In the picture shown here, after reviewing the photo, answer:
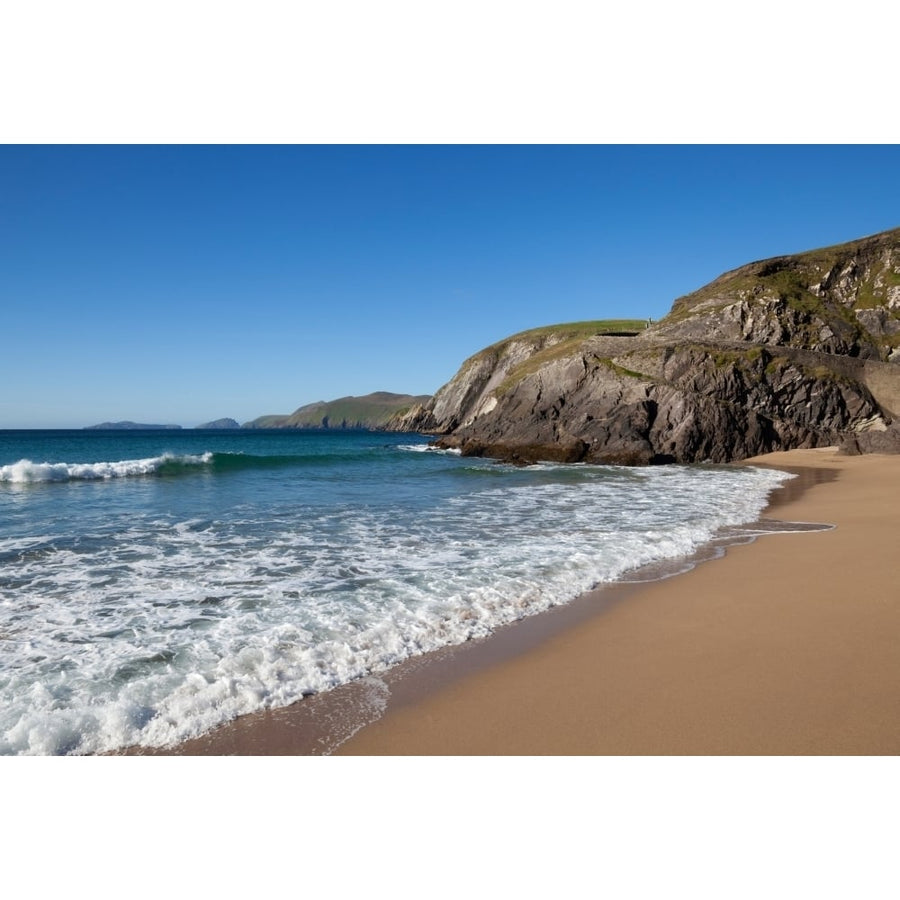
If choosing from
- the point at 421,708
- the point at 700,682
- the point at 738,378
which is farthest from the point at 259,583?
the point at 738,378

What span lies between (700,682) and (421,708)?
2.38 meters

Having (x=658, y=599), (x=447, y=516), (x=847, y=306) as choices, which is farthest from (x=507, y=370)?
(x=658, y=599)

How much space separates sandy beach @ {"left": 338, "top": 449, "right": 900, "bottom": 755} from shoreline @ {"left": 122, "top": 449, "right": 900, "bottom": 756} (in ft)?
0.07

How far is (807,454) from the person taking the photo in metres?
31.0

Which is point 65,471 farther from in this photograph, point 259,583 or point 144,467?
point 259,583

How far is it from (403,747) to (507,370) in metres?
79.6

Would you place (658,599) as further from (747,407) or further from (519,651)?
(747,407)

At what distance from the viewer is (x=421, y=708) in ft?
15.0

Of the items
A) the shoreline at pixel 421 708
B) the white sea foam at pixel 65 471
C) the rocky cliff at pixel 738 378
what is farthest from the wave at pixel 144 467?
the shoreline at pixel 421 708

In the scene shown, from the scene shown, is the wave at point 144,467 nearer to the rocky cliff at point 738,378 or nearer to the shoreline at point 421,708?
Result: the rocky cliff at point 738,378

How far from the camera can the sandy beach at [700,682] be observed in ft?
13.1

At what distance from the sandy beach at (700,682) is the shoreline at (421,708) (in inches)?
0.8

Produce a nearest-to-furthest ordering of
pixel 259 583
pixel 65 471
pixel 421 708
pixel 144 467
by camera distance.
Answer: pixel 421 708 < pixel 259 583 < pixel 65 471 < pixel 144 467

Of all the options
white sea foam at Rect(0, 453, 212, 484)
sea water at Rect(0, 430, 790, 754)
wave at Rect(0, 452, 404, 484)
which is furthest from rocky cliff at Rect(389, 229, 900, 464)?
white sea foam at Rect(0, 453, 212, 484)
